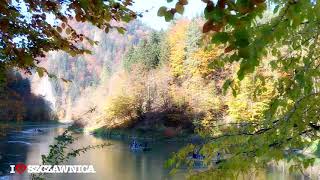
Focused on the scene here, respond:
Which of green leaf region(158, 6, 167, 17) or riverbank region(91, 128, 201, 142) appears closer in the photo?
green leaf region(158, 6, 167, 17)

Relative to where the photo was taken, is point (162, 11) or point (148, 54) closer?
point (162, 11)

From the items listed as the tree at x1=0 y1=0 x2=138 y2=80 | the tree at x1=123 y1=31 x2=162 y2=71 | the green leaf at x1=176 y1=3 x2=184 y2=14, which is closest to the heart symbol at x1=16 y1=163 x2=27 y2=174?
the tree at x1=0 y1=0 x2=138 y2=80

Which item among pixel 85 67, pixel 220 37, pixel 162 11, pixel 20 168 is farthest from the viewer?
pixel 85 67

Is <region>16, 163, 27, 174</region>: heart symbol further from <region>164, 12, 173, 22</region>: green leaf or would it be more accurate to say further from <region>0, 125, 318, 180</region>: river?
<region>164, 12, 173, 22</region>: green leaf

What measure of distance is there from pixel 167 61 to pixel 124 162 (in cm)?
2220

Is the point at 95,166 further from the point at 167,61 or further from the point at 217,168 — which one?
the point at 167,61

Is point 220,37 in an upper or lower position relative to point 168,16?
lower

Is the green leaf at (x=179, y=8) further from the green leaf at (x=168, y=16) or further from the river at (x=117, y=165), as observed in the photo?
the river at (x=117, y=165)

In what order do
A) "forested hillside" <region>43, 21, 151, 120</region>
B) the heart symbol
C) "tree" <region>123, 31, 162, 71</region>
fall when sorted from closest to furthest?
1. the heart symbol
2. "tree" <region>123, 31, 162, 71</region>
3. "forested hillside" <region>43, 21, 151, 120</region>

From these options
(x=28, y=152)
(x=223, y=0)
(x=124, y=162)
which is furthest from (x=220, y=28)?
(x=28, y=152)

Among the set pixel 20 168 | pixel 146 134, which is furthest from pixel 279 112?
pixel 146 134

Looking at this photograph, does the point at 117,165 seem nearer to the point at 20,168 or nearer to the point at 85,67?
the point at 20,168

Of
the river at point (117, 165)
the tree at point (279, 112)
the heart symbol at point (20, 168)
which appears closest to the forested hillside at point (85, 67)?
the river at point (117, 165)

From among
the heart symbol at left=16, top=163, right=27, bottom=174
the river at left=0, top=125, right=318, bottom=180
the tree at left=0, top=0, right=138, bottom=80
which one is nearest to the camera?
the tree at left=0, top=0, right=138, bottom=80
